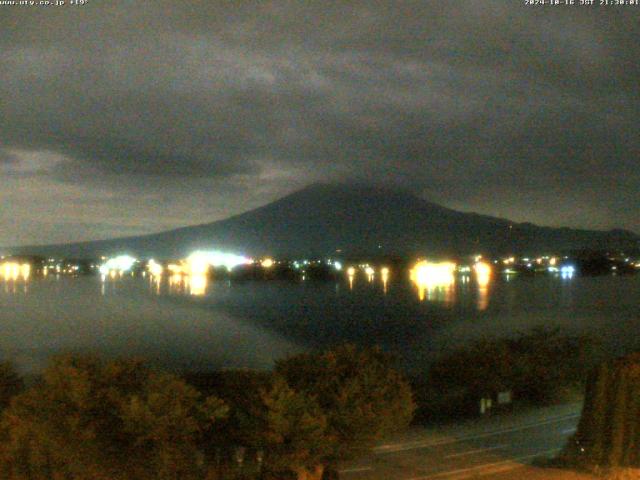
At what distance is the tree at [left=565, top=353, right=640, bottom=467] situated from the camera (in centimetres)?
905

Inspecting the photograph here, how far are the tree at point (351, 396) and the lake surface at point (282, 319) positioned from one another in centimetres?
1757

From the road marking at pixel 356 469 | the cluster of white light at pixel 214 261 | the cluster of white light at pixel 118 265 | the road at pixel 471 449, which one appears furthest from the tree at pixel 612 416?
the cluster of white light at pixel 118 265

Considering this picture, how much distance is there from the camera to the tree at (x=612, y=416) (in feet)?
29.7

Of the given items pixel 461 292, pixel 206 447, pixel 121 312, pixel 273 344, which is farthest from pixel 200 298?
pixel 206 447

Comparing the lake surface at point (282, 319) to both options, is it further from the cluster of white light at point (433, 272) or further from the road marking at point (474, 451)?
the cluster of white light at point (433, 272)

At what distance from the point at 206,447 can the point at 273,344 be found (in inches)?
1515

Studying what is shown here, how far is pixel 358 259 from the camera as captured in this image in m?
139

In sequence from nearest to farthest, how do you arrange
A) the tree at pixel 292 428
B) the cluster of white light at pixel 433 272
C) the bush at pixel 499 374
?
the tree at pixel 292 428 → the bush at pixel 499 374 → the cluster of white light at pixel 433 272

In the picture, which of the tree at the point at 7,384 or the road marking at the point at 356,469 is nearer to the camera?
the tree at the point at 7,384

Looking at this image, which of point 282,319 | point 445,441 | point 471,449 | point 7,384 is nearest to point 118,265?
point 282,319

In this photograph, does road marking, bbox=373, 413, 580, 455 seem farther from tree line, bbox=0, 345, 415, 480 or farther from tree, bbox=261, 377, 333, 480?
tree, bbox=261, 377, 333, 480

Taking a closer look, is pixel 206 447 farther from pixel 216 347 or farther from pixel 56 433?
pixel 216 347

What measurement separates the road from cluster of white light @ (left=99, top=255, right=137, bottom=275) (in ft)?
487

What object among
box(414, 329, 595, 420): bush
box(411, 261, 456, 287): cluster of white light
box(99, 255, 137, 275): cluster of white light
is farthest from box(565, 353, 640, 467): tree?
box(99, 255, 137, 275): cluster of white light
